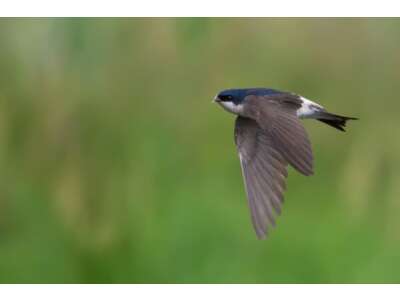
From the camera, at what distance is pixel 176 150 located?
2.69 m

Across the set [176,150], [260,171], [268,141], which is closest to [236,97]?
[268,141]

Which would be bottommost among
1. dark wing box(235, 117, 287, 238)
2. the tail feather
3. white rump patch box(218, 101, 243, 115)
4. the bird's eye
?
dark wing box(235, 117, 287, 238)

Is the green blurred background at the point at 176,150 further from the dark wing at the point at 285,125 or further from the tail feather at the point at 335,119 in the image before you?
the dark wing at the point at 285,125

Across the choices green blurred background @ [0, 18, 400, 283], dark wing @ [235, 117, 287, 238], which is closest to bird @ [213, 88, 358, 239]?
dark wing @ [235, 117, 287, 238]

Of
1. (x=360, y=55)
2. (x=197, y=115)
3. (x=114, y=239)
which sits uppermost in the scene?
(x=360, y=55)

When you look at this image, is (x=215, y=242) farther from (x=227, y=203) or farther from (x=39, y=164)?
(x=39, y=164)

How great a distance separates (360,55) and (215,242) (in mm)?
772

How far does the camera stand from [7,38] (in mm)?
2623

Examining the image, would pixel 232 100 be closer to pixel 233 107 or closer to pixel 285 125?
pixel 233 107

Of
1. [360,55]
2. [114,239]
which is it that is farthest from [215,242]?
[360,55]

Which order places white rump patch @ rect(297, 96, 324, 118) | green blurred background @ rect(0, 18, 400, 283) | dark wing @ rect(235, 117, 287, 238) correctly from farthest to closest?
green blurred background @ rect(0, 18, 400, 283)
white rump patch @ rect(297, 96, 324, 118)
dark wing @ rect(235, 117, 287, 238)

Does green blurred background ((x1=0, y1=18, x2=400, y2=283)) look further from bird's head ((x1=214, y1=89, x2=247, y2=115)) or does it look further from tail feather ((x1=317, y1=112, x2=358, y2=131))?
bird's head ((x1=214, y1=89, x2=247, y2=115))

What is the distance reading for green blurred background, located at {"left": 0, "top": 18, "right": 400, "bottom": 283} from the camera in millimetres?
2482

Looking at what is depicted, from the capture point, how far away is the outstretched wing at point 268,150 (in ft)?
5.66
